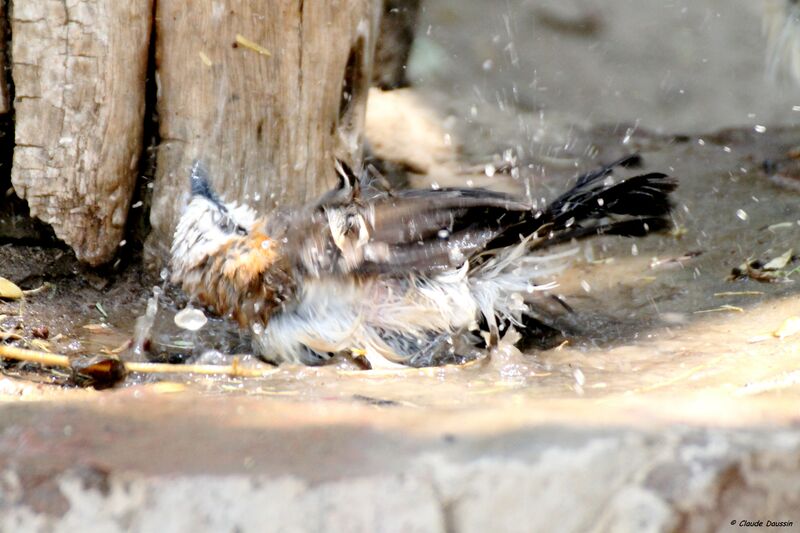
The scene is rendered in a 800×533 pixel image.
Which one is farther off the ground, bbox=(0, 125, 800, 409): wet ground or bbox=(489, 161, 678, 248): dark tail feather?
bbox=(489, 161, 678, 248): dark tail feather

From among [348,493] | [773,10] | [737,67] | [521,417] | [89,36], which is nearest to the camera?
[348,493]

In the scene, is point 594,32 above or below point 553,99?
above

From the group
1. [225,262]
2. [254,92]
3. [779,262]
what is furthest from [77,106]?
[779,262]

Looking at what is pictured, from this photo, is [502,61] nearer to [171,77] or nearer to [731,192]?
[731,192]

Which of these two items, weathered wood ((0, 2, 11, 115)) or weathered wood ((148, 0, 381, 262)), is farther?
weathered wood ((148, 0, 381, 262))

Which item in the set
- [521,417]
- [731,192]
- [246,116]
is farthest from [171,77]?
[731,192]

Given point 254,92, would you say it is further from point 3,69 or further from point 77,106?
point 3,69

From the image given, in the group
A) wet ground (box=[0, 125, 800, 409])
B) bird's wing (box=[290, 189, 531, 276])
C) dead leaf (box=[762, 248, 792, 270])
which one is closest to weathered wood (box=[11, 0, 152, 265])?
wet ground (box=[0, 125, 800, 409])

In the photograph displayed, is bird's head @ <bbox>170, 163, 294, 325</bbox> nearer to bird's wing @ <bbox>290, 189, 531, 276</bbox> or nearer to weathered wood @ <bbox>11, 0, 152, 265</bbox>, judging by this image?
bird's wing @ <bbox>290, 189, 531, 276</bbox>
